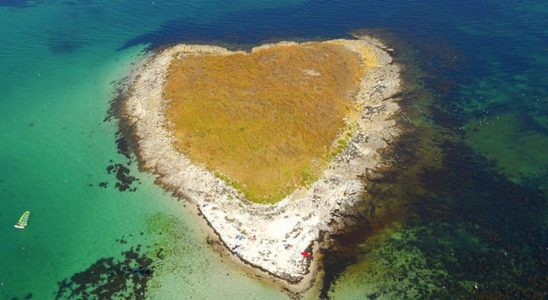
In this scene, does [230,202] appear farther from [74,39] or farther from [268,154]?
[74,39]

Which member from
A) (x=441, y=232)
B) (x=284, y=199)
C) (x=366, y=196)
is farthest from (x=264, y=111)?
(x=441, y=232)

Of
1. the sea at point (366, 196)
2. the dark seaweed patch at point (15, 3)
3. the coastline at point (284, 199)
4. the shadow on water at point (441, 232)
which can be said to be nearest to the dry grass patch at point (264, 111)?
the coastline at point (284, 199)

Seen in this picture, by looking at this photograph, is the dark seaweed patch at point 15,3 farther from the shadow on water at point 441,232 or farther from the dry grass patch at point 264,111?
the shadow on water at point 441,232

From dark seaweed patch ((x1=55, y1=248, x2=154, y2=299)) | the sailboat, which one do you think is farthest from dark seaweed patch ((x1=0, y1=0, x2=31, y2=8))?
dark seaweed patch ((x1=55, y1=248, x2=154, y2=299))

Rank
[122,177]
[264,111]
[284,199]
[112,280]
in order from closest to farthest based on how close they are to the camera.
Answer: [112,280], [284,199], [122,177], [264,111]

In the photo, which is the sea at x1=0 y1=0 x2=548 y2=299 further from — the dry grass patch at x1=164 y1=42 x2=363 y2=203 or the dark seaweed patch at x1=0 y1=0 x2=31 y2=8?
the dry grass patch at x1=164 y1=42 x2=363 y2=203

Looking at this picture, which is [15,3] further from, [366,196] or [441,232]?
[441,232]

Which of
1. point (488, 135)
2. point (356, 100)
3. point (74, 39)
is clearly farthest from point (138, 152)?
point (488, 135)
